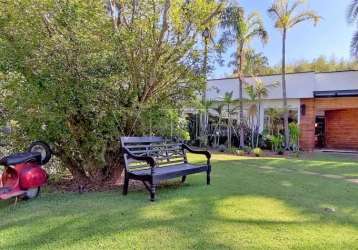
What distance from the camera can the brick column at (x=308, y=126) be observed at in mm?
18969

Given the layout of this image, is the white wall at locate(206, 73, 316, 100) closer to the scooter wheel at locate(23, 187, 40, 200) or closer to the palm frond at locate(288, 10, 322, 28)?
the palm frond at locate(288, 10, 322, 28)

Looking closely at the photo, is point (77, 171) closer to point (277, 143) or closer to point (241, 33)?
point (277, 143)

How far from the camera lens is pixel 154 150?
7.04m

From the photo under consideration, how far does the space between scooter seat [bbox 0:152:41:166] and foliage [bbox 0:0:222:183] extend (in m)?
0.59

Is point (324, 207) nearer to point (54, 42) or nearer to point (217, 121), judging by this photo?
point (54, 42)

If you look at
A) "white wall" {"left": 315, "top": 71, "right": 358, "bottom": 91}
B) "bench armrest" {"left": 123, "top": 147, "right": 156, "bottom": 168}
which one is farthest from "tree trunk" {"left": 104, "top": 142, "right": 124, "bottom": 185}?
"white wall" {"left": 315, "top": 71, "right": 358, "bottom": 91}

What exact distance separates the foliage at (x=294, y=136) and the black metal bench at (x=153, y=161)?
1071 centimetres

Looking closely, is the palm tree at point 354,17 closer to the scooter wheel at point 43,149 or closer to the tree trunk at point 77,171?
the tree trunk at point 77,171

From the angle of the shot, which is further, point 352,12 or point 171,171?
point 352,12

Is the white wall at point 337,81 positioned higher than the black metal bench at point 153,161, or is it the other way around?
the white wall at point 337,81

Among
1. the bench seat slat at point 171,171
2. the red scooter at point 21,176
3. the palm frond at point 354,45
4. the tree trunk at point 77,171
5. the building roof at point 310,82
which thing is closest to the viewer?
the red scooter at point 21,176

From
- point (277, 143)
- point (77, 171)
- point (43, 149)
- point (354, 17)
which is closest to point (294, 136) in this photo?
point (277, 143)

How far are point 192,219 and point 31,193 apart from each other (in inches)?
108

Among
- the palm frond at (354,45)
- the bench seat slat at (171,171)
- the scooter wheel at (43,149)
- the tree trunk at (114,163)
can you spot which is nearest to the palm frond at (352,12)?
the palm frond at (354,45)
